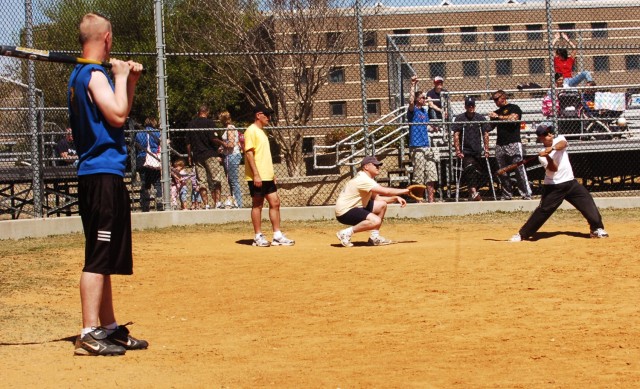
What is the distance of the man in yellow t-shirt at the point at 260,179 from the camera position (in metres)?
13.5

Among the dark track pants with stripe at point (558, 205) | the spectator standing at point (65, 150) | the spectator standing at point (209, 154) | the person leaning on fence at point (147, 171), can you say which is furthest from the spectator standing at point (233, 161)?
the dark track pants with stripe at point (558, 205)

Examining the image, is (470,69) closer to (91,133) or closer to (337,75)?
(337,75)

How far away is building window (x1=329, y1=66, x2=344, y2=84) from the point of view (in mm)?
30456

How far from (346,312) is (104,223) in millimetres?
2581

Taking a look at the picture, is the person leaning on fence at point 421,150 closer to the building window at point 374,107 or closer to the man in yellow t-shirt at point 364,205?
the man in yellow t-shirt at point 364,205

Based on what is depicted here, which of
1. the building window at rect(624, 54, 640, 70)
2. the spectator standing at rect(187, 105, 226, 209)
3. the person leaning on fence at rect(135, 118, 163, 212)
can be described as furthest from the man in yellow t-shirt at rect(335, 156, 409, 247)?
the building window at rect(624, 54, 640, 70)

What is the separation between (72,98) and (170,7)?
28155mm

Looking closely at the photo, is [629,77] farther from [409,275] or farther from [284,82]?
[409,275]

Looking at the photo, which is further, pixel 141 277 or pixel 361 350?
pixel 141 277

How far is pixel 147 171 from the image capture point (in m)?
17.0

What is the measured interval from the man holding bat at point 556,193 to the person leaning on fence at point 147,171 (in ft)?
20.6

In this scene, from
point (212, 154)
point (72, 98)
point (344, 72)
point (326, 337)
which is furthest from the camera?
point (344, 72)

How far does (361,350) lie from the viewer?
7102 millimetres

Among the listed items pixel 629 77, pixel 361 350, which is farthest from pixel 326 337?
pixel 629 77
